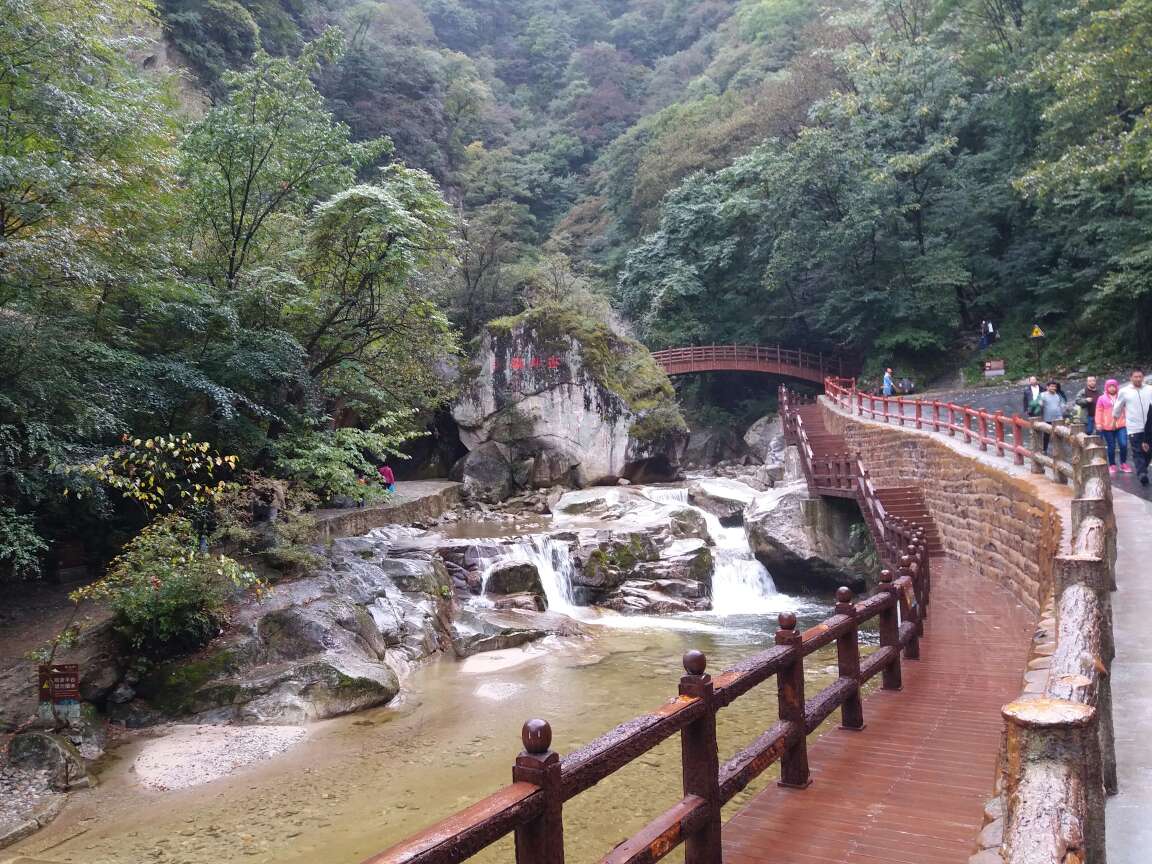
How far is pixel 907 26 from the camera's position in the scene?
103ft

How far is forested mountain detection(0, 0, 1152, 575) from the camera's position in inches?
391

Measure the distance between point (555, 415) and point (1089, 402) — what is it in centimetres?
1519

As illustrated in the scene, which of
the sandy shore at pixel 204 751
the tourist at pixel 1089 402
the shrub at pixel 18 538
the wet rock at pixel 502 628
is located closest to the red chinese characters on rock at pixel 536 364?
the wet rock at pixel 502 628

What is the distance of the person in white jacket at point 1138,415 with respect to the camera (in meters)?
11.1

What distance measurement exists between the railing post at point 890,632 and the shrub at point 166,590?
7.22 meters

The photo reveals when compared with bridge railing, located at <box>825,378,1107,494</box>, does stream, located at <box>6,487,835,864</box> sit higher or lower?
lower

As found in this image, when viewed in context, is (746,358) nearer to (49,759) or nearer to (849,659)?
(849,659)

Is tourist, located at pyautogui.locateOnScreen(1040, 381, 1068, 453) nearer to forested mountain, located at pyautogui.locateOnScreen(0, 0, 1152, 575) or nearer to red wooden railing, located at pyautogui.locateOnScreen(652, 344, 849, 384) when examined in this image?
forested mountain, located at pyautogui.locateOnScreen(0, 0, 1152, 575)

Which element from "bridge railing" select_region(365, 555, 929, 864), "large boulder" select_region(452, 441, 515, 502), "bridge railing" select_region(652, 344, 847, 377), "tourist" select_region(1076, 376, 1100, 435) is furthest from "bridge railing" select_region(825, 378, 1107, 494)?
"bridge railing" select_region(652, 344, 847, 377)

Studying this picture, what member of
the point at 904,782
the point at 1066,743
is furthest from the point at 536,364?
the point at 1066,743

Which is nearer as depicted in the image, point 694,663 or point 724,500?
point 694,663

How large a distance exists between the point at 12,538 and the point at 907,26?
3530 cm

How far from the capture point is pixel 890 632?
6.42 meters

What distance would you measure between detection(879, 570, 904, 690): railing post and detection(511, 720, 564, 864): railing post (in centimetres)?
452
